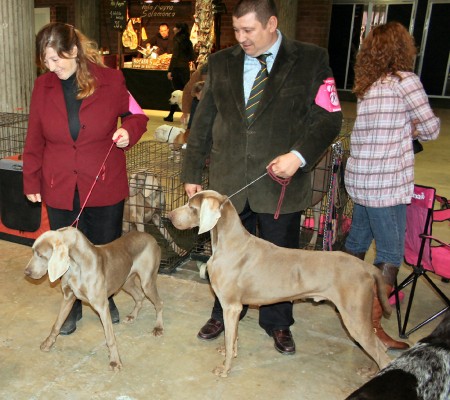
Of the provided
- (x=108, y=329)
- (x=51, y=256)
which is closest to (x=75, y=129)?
(x=51, y=256)

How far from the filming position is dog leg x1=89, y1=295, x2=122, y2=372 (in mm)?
2754

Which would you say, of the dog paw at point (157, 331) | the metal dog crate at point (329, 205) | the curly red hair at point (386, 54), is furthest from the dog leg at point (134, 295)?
the curly red hair at point (386, 54)

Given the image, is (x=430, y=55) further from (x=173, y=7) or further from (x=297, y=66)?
(x=297, y=66)

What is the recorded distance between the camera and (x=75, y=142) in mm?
2793

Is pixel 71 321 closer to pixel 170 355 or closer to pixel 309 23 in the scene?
pixel 170 355

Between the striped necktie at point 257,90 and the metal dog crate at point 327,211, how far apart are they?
120 centimetres

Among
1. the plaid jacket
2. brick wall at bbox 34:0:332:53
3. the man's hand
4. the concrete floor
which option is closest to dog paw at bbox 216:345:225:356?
the concrete floor

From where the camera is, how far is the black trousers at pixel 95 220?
9.78ft

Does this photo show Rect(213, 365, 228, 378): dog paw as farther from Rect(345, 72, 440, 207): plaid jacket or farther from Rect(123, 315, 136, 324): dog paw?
Rect(345, 72, 440, 207): plaid jacket

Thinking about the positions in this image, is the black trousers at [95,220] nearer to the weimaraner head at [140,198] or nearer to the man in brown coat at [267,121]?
the man in brown coat at [267,121]

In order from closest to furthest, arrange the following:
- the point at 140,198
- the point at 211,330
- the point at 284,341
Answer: the point at 284,341 < the point at 211,330 < the point at 140,198

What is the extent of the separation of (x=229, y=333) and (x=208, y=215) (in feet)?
2.29

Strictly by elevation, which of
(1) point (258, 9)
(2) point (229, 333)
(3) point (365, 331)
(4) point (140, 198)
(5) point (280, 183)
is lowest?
(2) point (229, 333)

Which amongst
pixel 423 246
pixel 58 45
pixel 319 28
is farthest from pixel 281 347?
pixel 319 28
